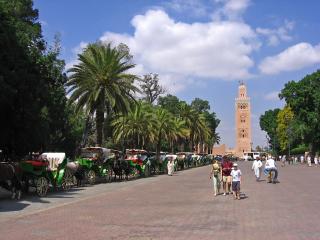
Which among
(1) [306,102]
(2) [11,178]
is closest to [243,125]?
(1) [306,102]

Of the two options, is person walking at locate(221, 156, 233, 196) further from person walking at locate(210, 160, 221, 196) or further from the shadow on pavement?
the shadow on pavement

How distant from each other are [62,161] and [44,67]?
8068 mm

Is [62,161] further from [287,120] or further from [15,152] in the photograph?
[287,120]

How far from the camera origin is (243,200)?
2019 centimetres

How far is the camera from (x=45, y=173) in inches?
896

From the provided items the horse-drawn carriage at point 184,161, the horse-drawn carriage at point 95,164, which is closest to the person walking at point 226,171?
the horse-drawn carriage at point 95,164

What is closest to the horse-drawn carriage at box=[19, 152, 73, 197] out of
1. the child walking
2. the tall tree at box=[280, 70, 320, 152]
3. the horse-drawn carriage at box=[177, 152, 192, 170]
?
the child walking

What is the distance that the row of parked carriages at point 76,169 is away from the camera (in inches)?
862

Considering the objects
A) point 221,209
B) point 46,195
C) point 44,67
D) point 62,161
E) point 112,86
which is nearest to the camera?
point 221,209

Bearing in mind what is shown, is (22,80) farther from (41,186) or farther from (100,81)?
(100,81)

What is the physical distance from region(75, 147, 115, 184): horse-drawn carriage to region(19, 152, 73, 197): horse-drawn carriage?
186 centimetres

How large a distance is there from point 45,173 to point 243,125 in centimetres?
17306

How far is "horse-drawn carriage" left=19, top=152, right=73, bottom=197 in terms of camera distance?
71.1 feet

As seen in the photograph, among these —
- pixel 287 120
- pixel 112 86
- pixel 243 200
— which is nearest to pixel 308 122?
pixel 287 120
